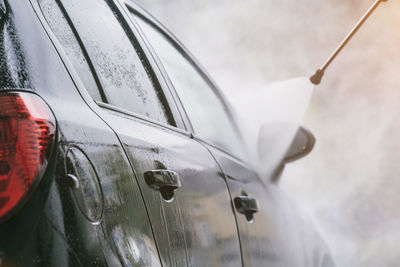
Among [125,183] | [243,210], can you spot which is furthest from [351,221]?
[125,183]

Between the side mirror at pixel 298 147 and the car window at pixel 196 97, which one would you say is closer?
the car window at pixel 196 97

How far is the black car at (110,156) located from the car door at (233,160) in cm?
1

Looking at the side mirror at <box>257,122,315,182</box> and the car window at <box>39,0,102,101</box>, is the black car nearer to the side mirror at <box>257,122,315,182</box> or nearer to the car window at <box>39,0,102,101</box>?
the car window at <box>39,0,102,101</box>

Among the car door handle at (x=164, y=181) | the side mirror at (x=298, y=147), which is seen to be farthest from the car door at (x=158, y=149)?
the side mirror at (x=298, y=147)

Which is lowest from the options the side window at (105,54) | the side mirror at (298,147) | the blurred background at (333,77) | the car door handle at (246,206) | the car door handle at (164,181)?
the blurred background at (333,77)

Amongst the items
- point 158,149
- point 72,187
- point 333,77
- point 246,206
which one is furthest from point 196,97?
point 333,77

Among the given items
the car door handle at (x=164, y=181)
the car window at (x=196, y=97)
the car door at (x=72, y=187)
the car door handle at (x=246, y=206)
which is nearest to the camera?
the car door at (x=72, y=187)

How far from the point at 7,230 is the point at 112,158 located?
1.35 ft

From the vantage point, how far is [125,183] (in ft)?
6.12

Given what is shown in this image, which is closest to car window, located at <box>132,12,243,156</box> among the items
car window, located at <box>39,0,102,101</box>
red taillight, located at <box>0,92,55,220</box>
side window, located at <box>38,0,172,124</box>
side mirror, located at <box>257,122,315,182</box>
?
side mirror, located at <box>257,122,315,182</box>

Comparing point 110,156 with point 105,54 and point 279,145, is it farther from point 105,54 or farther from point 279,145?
point 279,145

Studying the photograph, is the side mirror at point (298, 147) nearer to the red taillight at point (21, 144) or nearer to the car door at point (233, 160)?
the car door at point (233, 160)

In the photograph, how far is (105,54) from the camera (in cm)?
243

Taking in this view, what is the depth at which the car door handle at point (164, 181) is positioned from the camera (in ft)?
6.71
